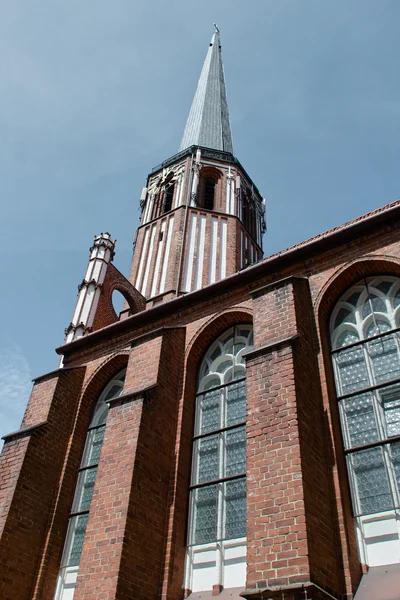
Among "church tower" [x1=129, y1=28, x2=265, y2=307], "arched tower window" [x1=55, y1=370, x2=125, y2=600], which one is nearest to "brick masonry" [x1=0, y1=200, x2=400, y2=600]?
"arched tower window" [x1=55, y1=370, x2=125, y2=600]

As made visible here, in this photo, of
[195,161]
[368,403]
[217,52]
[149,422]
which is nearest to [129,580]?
[149,422]

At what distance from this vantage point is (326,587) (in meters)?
5.89

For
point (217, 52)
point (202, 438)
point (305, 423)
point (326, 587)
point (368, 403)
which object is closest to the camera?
point (326, 587)

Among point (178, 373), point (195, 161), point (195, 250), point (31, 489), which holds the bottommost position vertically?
point (31, 489)

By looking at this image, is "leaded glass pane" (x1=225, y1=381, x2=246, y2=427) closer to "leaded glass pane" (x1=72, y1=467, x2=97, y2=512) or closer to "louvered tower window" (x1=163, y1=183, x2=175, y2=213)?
"leaded glass pane" (x1=72, y1=467, x2=97, y2=512)

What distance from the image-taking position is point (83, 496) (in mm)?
10062

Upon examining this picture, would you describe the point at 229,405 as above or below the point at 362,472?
above

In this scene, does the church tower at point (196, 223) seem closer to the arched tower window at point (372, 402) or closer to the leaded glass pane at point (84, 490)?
the leaded glass pane at point (84, 490)

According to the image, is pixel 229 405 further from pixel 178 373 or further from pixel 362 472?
pixel 362 472

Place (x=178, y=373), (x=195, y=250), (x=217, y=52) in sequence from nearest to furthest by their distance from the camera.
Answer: (x=178, y=373)
(x=195, y=250)
(x=217, y=52)

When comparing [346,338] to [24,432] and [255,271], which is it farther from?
[24,432]

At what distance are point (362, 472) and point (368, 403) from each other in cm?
104

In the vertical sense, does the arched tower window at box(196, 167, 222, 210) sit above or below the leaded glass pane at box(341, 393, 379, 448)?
above

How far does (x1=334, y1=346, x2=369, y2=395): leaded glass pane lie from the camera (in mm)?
8055
